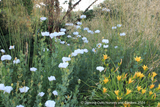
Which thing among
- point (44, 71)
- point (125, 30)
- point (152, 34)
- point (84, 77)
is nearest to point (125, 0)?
point (125, 30)

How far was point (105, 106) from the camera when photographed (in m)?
1.60

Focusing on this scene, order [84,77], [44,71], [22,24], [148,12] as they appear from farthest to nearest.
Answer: [148,12] → [22,24] → [84,77] → [44,71]

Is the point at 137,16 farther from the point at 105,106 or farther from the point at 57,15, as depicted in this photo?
the point at 105,106

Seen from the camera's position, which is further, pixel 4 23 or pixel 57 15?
pixel 57 15

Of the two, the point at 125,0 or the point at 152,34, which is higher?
the point at 125,0

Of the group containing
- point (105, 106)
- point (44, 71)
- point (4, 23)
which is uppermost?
point (4, 23)

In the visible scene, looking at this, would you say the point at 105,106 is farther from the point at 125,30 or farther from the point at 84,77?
the point at 125,30

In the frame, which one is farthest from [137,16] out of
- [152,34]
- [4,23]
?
[4,23]

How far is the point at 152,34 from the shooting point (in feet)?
9.04

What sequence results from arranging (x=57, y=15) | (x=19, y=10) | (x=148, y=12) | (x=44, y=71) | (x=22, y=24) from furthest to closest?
(x=57, y=15)
(x=148, y=12)
(x=22, y=24)
(x=19, y=10)
(x=44, y=71)

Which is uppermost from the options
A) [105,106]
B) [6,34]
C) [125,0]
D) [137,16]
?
[125,0]

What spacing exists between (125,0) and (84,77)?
2.07m

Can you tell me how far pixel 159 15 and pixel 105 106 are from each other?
7.59ft

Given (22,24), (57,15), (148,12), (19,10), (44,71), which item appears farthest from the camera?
(57,15)
